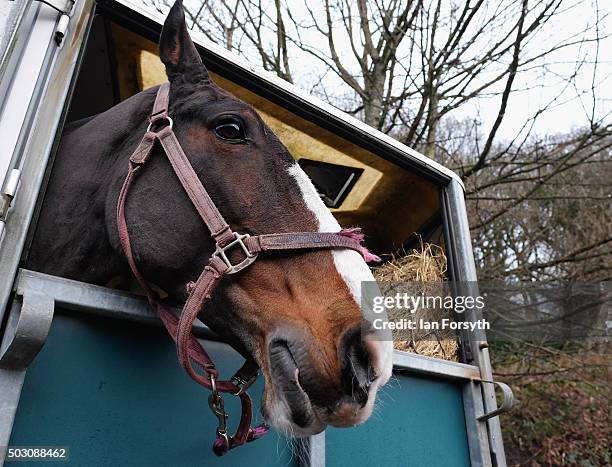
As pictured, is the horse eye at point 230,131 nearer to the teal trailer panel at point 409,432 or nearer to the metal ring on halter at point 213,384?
the metal ring on halter at point 213,384

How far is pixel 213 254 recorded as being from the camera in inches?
50.9

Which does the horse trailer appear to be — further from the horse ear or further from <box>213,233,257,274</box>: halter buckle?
<box>213,233,257,274</box>: halter buckle

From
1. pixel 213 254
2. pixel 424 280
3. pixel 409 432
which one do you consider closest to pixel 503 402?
pixel 409 432

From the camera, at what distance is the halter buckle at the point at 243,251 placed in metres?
1.25

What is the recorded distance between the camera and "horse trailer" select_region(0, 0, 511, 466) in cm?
117

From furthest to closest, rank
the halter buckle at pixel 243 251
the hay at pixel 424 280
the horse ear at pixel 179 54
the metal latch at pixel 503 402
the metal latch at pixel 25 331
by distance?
the hay at pixel 424 280 → the metal latch at pixel 503 402 → the horse ear at pixel 179 54 → the halter buckle at pixel 243 251 → the metal latch at pixel 25 331

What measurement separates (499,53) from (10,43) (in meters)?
4.53

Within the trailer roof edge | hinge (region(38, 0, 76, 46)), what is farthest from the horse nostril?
the trailer roof edge

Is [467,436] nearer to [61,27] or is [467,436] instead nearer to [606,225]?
[61,27]

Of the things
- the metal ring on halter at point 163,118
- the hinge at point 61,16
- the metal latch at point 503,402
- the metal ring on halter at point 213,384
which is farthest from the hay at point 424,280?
the hinge at point 61,16

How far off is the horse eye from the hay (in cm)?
137

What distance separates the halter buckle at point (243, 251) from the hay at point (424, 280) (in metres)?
1.33

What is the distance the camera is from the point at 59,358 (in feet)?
4.04

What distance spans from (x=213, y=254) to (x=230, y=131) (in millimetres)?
398
